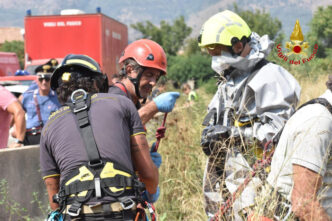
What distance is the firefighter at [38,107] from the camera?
5.98 meters

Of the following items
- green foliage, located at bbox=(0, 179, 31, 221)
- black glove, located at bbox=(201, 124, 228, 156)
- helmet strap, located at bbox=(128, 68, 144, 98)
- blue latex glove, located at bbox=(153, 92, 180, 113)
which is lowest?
green foliage, located at bbox=(0, 179, 31, 221)

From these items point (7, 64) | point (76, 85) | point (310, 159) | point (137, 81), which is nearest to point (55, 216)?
point (76, 85)

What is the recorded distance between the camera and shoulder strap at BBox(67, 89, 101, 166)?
2.29m

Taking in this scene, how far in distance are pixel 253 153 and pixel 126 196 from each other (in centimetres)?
139

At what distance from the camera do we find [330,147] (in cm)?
236

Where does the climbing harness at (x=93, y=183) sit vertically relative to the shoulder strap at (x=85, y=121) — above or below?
below

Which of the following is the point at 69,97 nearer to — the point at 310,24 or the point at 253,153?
the point at 253,153

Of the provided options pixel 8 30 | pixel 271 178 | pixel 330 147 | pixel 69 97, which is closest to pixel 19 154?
pixel 69 97

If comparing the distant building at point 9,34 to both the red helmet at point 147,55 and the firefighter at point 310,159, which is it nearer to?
the red helmet at point 147,55

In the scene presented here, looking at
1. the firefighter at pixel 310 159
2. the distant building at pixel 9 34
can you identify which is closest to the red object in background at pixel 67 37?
the firefighter at pixel 310 159

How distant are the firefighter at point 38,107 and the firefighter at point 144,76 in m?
2.51

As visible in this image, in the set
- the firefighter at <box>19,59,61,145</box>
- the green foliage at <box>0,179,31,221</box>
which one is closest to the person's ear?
the green foliage at <box>0,179,31,221</box>

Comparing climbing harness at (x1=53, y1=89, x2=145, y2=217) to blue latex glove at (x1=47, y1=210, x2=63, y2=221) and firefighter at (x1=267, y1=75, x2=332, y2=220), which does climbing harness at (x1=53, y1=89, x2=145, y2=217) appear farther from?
firefighter at (x1=267, y1=75, x2=332, y2=220)

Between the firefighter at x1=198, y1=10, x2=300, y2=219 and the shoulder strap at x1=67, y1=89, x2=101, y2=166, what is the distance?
3.89 feet
